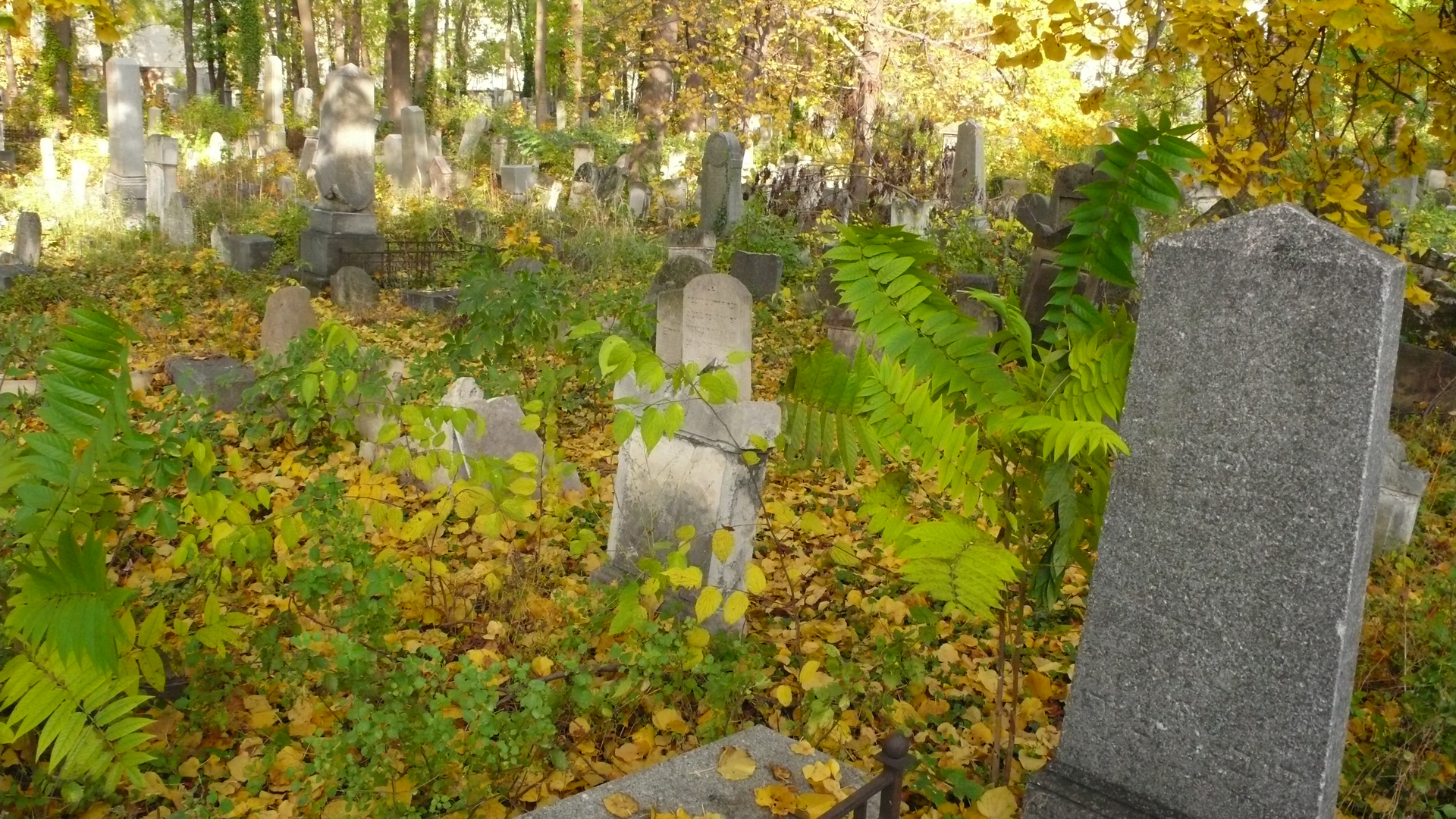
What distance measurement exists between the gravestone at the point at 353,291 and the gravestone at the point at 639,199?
19.6 feet

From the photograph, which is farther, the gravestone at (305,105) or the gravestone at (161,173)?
the gravestone at (305,105)

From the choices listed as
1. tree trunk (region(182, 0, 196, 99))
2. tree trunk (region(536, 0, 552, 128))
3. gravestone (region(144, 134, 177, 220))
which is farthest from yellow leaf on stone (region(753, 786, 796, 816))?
tree trunk (region(182, 0, 196, 99))

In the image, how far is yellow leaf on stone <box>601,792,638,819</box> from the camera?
2.57 m

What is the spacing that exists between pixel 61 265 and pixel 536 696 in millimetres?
10703

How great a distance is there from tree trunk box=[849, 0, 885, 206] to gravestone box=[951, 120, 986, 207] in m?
1.39

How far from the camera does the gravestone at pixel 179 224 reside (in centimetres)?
1284

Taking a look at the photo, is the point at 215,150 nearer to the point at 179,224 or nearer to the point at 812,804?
the point at 179,224

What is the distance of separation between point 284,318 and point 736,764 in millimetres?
5744

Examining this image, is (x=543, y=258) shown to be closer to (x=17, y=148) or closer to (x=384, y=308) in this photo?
(x=384, y=308)

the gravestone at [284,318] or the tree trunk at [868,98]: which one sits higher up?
the tree trunk at [868,98]

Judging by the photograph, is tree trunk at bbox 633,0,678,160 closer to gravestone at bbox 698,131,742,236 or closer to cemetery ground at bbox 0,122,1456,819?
gravestone at bbox 698,131,742,236

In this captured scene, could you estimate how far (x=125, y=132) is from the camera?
52.6 ft

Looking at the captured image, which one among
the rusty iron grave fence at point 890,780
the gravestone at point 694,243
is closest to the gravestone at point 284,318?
the gravestone at point 694,243

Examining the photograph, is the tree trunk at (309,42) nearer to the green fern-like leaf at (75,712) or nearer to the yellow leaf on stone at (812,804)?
the green fern-like leaf at (75,712)
